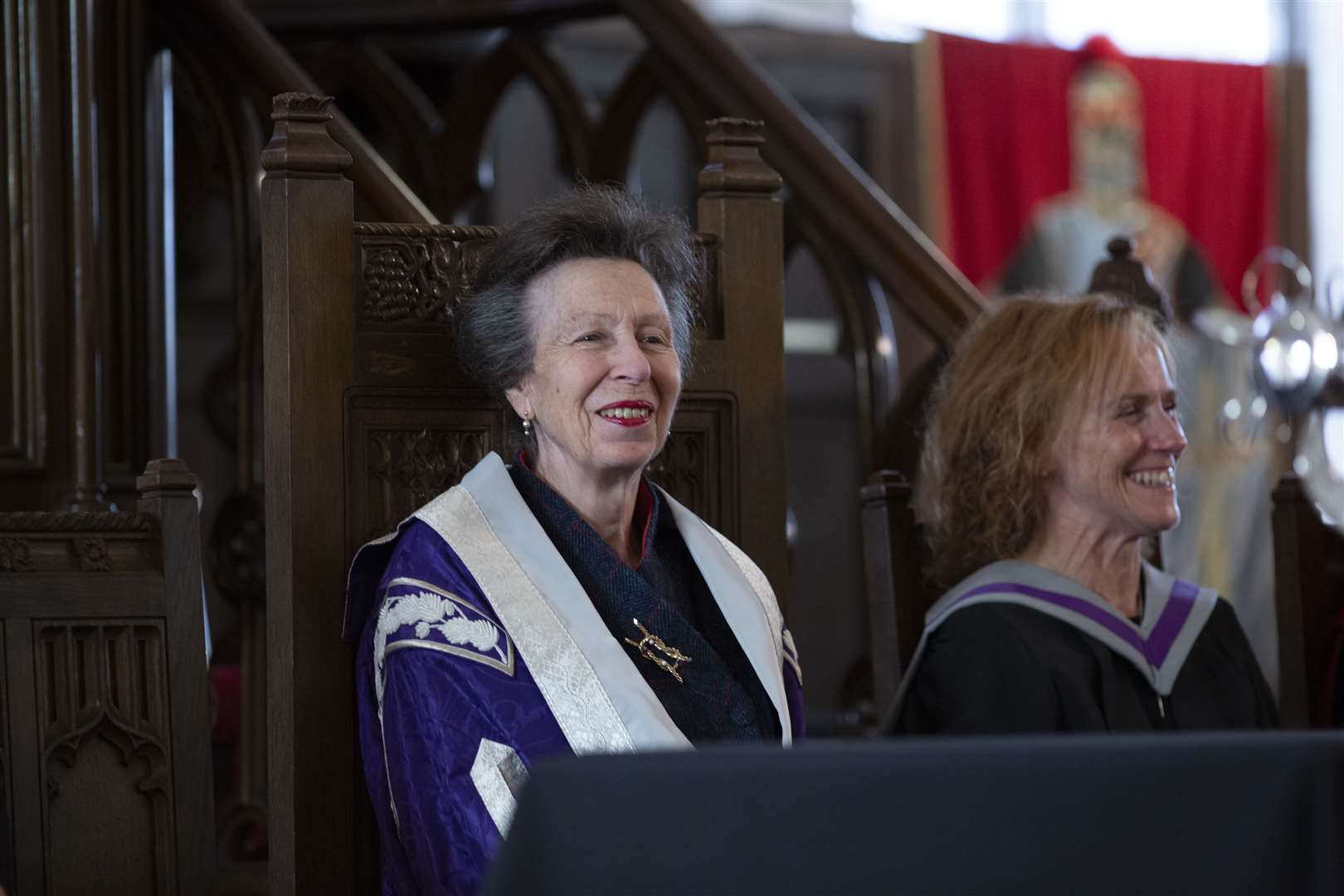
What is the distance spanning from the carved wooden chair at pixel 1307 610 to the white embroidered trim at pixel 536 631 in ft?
4.36

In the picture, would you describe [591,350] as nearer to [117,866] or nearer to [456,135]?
[117,866]

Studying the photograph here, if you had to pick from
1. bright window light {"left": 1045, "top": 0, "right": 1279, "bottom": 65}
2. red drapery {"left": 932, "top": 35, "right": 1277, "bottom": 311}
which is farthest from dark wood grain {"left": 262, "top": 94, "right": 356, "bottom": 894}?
bright window light {"left": 1045, "top": 0, "right": 1279, "bottom": 65}

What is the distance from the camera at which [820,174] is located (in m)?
3.30

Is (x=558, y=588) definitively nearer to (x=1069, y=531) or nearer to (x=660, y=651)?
(x=660, y=651)

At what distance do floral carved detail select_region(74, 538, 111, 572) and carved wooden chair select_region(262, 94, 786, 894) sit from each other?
0.60 ft

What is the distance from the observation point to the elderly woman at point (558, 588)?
198 centimetres

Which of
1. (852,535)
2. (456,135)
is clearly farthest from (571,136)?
(852,535)

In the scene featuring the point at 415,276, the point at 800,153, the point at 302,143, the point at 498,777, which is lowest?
the point at 498,777

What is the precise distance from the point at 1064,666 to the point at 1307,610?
1.96 feet

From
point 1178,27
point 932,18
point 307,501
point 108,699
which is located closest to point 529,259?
point 307,501

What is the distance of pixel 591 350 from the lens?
219cm

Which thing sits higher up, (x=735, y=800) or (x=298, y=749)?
(x=735, y=800)

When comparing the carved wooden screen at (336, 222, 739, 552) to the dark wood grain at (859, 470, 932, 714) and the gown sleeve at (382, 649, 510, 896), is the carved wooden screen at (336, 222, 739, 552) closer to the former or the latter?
the gown sleeve at (382, 649, 510, 896)

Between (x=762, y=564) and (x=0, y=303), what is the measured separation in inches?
54.4
